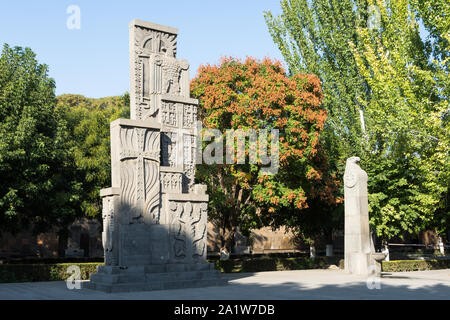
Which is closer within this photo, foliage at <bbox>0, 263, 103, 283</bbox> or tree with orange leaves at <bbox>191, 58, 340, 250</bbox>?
foliage at <bbox>0, 263, 103, 283</bbox>

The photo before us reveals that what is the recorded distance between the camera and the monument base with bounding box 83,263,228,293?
13.6 meters

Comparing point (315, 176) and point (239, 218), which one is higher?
point (315, 176)

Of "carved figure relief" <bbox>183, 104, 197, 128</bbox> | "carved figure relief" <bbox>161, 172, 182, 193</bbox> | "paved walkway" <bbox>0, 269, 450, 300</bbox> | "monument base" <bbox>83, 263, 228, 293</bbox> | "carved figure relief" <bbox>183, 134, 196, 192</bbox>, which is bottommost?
"paved walkway" <bbox>0, 269, 450, 300</bbox>

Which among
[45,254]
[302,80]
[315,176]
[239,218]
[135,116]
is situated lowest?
[45,254]

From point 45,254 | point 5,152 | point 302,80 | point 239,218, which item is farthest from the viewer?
point 45,254

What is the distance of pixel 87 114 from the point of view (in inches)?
1200

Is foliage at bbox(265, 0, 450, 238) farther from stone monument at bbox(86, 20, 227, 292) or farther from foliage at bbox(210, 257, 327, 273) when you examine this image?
stone monument at bbox(86, 20, 227, 292)

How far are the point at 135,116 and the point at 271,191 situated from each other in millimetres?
8639

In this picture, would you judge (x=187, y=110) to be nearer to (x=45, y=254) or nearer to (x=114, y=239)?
(x=114, y=239)

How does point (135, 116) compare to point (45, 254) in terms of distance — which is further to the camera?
point (45, 254)

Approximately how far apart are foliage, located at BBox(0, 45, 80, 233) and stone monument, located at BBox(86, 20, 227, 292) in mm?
7595

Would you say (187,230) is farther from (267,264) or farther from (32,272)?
(267,264)

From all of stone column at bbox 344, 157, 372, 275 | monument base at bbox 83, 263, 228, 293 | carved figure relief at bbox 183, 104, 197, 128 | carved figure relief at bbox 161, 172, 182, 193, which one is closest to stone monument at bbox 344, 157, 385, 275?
stone column at bbox 344, 157, 372, 275

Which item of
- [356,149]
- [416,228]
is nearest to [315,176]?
[356,149]
